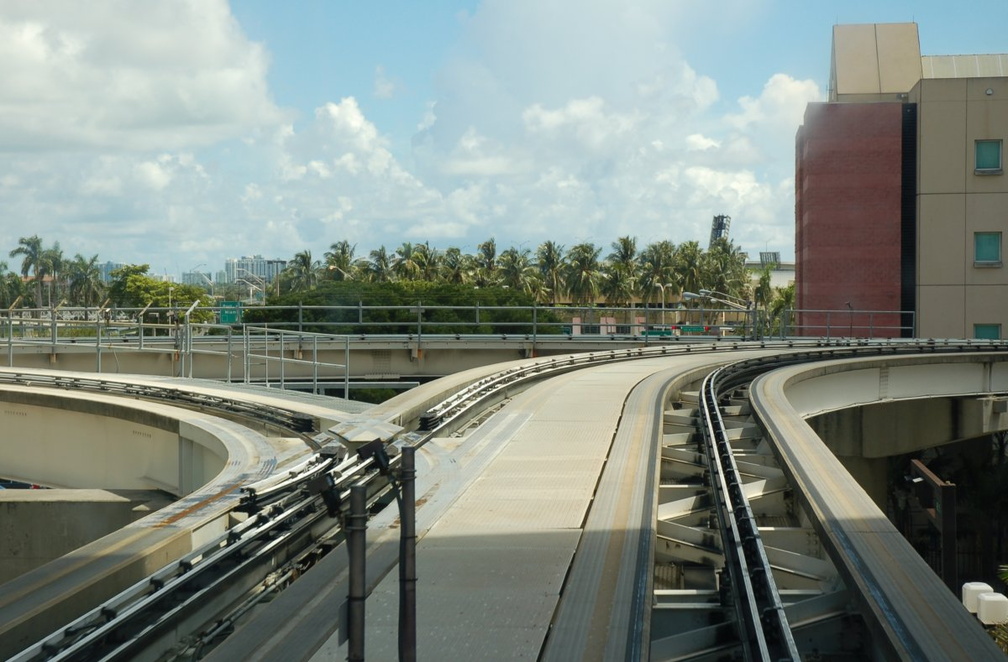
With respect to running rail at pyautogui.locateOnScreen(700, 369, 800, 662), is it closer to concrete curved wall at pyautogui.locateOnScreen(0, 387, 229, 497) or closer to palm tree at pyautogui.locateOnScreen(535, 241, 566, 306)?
concrete curved wall at pyautogui.locateOnScreen(0, 387, 229, 497)

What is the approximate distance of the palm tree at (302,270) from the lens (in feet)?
384

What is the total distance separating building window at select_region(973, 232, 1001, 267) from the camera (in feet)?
162

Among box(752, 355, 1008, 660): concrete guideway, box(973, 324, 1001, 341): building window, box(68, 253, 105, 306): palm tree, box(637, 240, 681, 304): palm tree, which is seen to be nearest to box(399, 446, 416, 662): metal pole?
box(752, 355, 1008, 660): concrete guideway

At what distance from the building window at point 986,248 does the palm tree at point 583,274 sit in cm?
5433

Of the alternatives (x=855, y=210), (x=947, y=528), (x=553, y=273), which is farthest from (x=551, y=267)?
(x=947, y=528)

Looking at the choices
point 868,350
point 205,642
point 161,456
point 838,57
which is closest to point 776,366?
point 868,350

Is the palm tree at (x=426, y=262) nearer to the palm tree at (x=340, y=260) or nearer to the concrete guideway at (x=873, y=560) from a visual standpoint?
the palm tree at (x=340, y=260)

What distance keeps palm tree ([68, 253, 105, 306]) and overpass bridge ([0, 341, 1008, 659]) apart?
126 m

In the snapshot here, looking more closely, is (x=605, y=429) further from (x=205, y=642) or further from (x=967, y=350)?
(x=967, y=350)

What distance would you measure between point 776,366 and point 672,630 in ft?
75.0

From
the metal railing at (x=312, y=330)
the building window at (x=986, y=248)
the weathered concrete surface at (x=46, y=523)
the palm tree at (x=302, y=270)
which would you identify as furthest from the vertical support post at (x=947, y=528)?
the palm tree at (x=302, y=270)

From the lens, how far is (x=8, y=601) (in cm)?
684

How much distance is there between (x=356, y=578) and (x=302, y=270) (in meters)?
123

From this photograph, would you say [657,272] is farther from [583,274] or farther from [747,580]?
[747,580]
